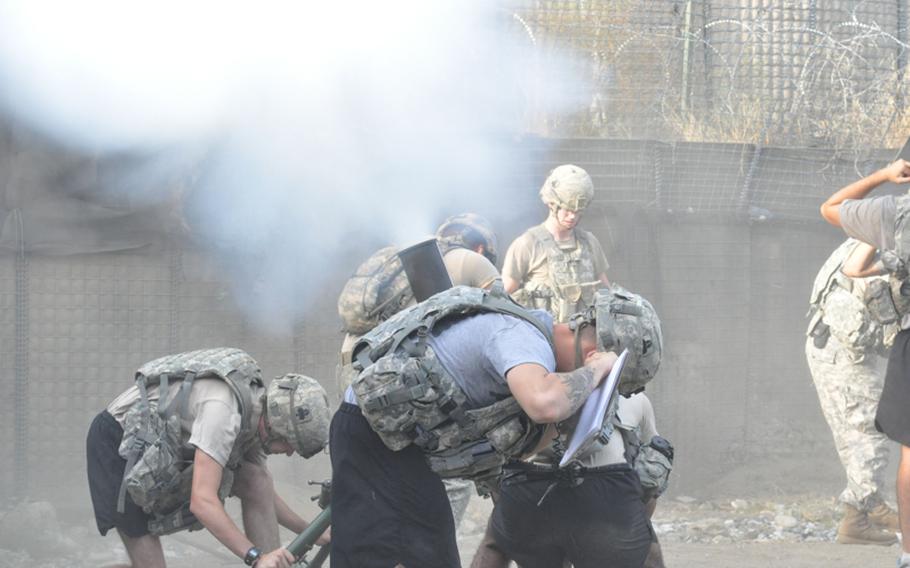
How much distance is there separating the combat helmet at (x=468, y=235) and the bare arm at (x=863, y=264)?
170cm

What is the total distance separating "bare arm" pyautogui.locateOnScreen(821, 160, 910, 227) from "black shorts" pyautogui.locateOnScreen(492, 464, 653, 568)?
1837 millimetres

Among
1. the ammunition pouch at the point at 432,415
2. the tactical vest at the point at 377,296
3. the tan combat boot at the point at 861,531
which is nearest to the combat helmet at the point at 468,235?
the tactical vest at the point at 377,296

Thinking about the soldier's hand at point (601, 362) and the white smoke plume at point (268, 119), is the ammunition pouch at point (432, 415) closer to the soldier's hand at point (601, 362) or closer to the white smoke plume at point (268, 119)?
the soldier's hand at point (601, 362)

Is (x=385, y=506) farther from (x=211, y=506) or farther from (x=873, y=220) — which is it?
(x=873, y=220)

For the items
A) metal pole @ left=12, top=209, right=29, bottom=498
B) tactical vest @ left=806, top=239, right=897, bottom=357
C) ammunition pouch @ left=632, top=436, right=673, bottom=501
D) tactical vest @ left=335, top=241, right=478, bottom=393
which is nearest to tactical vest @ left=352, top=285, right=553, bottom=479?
ammunition pouch @ left=632, top=436, right=673, bottom=501

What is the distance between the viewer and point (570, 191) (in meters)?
6.84

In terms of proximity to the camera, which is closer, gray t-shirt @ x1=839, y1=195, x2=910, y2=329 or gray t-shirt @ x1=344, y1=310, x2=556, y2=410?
gray t-shirt @ x1=344, y1=310, x2=556, y2=410

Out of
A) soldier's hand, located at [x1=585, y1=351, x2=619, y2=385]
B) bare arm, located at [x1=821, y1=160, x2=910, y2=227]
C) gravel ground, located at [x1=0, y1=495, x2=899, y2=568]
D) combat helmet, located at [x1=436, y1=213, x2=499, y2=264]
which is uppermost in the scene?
bare arm, located at [x1=821, y1=160, x2=910, y2=227]

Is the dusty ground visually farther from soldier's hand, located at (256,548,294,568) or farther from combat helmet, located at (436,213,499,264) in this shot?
soldier's hand, located at (256,548,294,568)

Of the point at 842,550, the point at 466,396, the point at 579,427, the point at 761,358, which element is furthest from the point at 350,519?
the point at 761,358

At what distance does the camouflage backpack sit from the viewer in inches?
192

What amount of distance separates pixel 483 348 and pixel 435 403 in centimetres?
19

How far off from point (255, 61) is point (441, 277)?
11.5 feet

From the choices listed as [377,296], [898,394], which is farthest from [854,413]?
[377,296]
